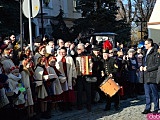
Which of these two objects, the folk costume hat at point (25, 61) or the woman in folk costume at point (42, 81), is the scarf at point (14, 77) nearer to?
the folk costume hat at point (25, 61)

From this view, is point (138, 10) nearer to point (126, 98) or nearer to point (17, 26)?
point (17, 26)

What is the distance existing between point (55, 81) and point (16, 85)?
1891 mm

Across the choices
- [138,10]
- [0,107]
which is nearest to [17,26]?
[0,107]

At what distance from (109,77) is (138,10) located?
129 feet

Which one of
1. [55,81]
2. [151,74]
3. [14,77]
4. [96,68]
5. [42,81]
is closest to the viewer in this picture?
[14,77]

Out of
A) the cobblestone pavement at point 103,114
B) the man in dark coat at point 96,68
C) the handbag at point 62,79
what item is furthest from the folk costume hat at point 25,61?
the man in dark coat at point 96,68

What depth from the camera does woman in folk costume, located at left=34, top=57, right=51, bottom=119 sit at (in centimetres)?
1023

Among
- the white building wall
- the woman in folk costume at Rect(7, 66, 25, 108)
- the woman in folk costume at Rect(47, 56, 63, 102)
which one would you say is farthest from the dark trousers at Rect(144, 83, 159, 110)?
the white building wall

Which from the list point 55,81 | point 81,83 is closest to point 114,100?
point 81,83

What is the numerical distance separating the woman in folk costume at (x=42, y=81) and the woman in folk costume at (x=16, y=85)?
793 millimetres

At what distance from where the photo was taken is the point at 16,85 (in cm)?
923

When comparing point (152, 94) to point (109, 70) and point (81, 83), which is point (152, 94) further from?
point (81, 83)

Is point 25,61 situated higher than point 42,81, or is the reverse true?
Answer: point 25,61

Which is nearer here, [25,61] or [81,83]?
[25,61]
